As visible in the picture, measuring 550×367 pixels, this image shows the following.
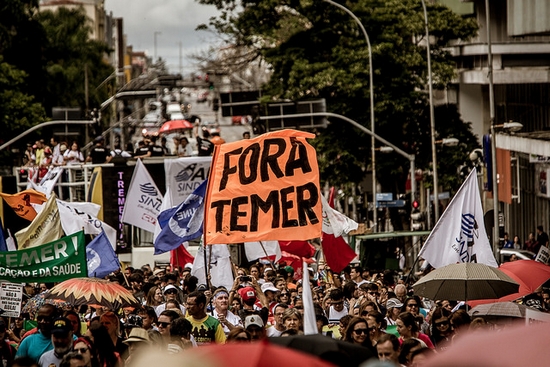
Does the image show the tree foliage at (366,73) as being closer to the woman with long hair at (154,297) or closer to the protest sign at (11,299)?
the woman with long hair at (154,297)

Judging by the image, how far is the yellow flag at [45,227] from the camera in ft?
64.4

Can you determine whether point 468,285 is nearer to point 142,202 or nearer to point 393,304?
point 393,304

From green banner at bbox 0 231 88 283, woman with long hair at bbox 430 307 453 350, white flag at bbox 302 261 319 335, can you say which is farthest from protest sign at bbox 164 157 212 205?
white flag at bbox 302 261 319 335

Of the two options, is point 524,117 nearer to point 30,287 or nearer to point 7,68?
point 7,68

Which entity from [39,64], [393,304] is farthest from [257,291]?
[39,64]

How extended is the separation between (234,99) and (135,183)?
632 inches

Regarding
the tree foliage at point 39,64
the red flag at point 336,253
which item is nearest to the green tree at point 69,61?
the tree foliage at point 39,64

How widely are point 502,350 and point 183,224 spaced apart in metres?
13.8

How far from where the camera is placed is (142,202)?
80.4ft

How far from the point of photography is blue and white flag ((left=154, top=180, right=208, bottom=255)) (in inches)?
734

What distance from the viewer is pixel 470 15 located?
162 ft

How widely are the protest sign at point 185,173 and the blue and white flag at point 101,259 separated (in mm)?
9931

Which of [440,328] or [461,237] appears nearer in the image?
[440,328]

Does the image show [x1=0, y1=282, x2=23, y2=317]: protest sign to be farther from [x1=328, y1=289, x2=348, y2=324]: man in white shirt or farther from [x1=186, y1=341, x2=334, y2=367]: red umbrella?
[x1=186, y1=341, x2=334, y2=367]: red umbrella
